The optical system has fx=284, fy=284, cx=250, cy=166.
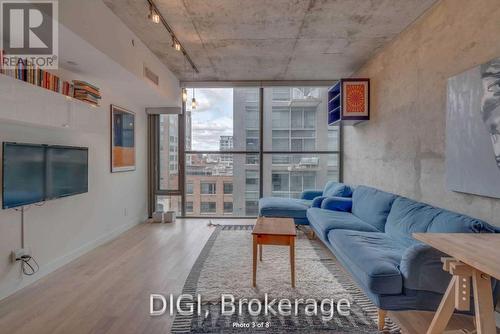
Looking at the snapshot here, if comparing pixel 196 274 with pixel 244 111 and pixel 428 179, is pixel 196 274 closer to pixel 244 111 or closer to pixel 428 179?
pixel 428 179

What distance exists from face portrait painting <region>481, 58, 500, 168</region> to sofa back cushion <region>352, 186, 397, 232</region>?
4.52 feet

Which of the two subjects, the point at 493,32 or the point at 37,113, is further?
the point at 37,113

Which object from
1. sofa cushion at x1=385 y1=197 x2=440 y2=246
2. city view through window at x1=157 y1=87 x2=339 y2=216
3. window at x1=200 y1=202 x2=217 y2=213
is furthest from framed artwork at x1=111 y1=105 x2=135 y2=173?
sofa cushion at x1=385 y1=197 x2=440 y2=246

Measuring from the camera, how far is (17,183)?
249 centimetres

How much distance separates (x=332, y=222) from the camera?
3393mm

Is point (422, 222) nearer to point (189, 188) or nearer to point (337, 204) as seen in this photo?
point (337, 204)

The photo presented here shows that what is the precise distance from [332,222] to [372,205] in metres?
0.61

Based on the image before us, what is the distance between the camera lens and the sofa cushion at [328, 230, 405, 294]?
1.99 metres

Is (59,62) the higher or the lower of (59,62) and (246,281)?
the higher

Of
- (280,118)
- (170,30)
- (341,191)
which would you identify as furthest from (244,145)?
(170,30)

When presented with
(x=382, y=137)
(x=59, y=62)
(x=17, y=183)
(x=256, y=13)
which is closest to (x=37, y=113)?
(x=17, y=183)

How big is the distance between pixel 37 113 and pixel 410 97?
381cm

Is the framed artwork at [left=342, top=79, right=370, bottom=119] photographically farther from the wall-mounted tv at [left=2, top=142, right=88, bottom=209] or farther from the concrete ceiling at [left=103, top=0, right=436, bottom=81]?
the wall-mounted tv at [left=2, top=142, right=88, bottom=209]

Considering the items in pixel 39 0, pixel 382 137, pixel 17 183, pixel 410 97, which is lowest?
pixel 17 183
